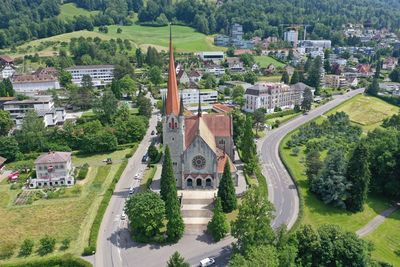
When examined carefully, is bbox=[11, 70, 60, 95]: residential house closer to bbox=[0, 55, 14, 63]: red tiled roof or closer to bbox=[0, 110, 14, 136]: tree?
bbox=[0, 55, 14, 63]: red tiled roof

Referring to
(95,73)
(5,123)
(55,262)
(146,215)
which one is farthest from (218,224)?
(95,73)

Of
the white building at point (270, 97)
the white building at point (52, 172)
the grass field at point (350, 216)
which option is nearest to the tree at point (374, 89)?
the white building at point (270, 97)

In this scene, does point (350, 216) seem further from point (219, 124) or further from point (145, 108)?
point (145, 108)

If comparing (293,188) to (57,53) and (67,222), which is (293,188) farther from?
(57,53)

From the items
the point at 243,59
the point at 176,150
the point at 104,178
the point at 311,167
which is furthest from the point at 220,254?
the point at 243,59

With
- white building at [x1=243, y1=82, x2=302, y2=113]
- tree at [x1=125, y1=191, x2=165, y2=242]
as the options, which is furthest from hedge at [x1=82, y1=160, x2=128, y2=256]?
white building at [x1=243, y1=82, x2=302, y2=113]
